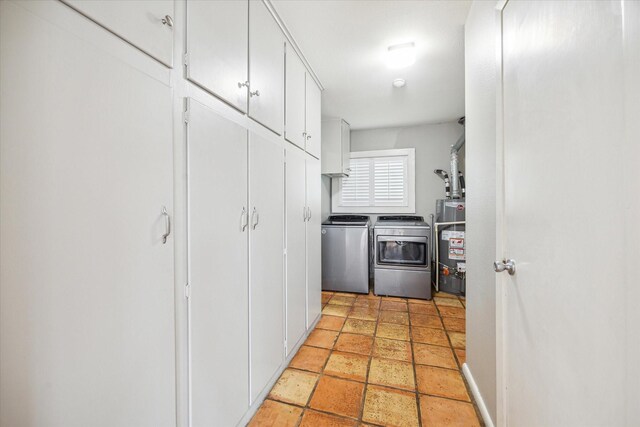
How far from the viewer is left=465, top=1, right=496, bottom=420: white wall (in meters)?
1.22

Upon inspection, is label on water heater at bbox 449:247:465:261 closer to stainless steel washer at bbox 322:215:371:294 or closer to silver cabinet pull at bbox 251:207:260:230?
stainless steel washer at bbox 322:215:371:294

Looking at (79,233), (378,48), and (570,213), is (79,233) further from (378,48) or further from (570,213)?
(378,48)

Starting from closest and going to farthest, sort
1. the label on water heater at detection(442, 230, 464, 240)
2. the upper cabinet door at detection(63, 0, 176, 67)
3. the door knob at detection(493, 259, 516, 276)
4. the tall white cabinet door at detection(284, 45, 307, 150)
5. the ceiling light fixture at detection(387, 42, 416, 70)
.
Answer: the upper cabinet door at detection(63, 0, 176, 67), the door knob at detection(493, 259, 516, 276), the tall white cabinet door at detection(284, 45, 307, 150), the ceiling light fixture at detection(387, 42, 416, 70), the label on water heater at detection(442, 230, 464, 240)

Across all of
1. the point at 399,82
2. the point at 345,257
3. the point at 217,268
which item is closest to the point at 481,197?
the point at 217,268

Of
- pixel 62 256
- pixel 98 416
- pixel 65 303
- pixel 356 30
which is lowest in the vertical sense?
pixel 98 416

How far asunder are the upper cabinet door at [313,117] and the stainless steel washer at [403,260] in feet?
5.15

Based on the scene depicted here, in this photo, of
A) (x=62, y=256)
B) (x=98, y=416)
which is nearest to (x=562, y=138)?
(x=62, y=256)

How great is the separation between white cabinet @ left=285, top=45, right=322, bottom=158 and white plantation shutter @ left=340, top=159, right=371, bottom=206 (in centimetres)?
184

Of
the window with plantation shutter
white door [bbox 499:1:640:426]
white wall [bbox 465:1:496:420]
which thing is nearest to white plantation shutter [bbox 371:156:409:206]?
the window with plantation shutter

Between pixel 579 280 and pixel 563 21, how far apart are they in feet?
2.27

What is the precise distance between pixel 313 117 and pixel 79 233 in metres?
2.08

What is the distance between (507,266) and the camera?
1.02 meters

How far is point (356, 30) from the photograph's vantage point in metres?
1.83

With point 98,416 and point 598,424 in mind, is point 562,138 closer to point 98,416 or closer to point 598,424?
point 598,424
